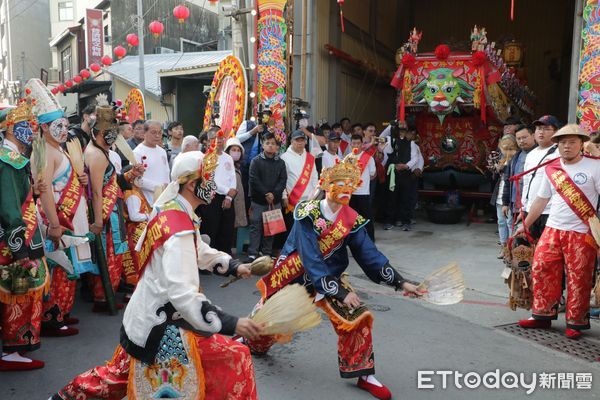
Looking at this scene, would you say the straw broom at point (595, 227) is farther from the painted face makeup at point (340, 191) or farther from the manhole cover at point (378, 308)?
the painted face makeup at point (340, 191)

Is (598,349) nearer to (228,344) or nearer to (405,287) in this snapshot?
(405,287)

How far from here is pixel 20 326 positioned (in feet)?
12.5

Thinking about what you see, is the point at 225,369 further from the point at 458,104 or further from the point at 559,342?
the point at 458,104

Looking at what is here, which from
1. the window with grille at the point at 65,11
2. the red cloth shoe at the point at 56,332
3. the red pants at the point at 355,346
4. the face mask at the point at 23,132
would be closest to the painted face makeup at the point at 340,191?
the red pants at the point at 355,346

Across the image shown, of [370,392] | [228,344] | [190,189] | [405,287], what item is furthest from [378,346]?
[190,189]

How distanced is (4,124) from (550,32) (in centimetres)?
1660

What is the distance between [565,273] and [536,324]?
1.72ft

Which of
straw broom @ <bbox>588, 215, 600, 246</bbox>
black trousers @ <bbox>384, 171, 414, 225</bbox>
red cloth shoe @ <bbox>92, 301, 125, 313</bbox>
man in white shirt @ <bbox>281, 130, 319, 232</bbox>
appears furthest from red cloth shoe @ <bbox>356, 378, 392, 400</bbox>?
black trousers @ <bbox>384, 171, 414, 225</bbox>

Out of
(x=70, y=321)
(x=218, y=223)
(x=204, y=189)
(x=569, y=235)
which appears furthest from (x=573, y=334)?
(x=70, y=321)

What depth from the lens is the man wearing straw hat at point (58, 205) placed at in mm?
4195

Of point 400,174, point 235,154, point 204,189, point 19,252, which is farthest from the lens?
point 400,174

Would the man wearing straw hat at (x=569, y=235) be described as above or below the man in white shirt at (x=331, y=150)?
below

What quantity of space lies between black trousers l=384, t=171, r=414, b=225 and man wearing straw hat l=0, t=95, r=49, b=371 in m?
7.03

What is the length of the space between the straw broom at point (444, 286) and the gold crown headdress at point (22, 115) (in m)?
2.85
